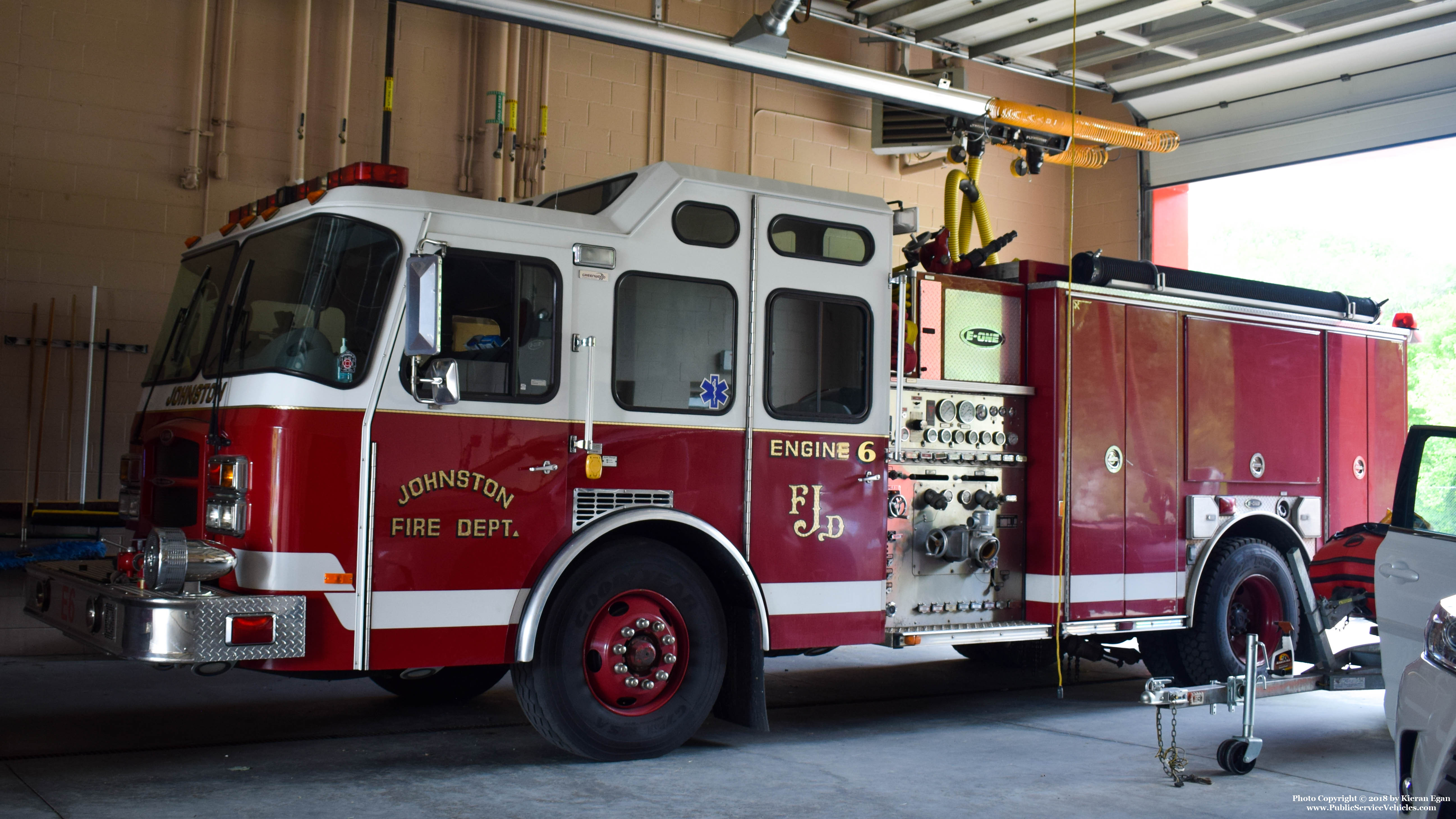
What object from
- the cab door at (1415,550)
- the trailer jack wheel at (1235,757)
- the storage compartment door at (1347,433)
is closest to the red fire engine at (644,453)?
the storage compartment door at (1347,433)

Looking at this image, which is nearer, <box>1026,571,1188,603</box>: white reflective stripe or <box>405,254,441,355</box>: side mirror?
<box>405,254,441,355</box>: side mirror

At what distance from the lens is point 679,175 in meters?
6.10

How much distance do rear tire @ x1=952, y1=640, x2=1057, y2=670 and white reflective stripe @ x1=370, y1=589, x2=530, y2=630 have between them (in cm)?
406

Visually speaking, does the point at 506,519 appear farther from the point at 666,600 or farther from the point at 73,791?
the point at 73,791

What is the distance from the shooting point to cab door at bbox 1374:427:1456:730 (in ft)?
17.0

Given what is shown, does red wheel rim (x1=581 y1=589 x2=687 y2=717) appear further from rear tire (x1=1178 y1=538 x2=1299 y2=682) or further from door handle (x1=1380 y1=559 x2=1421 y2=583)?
rear tire (x1=1178 y1=538 x2=1299 y2=682)

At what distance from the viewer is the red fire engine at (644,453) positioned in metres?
5.23

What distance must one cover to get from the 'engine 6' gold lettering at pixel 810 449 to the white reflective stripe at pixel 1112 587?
164 centimetres

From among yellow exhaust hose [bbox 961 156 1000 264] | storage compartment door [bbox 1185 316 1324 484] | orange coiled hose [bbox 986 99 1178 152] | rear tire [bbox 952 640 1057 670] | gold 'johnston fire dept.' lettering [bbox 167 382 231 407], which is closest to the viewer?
gold 'johnston fire dept.' lettering [bbox 167 382 231 407]

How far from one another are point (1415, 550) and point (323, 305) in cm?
475

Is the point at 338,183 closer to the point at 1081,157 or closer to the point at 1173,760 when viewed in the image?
the point at 1173,760

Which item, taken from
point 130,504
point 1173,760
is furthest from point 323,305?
point 1173,760

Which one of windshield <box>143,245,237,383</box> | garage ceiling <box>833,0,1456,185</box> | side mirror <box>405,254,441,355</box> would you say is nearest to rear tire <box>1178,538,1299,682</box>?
side mirror <box>405,254,441,355</box>

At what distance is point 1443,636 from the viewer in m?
3.80
